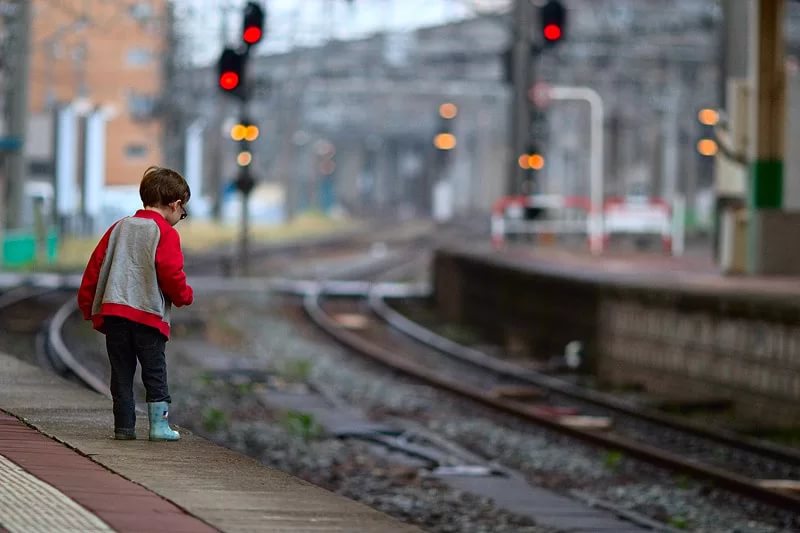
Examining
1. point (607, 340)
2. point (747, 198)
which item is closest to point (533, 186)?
point (747, 198)

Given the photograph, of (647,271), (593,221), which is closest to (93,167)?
(593,221)

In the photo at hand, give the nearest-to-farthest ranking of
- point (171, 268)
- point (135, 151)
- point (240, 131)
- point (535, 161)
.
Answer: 1. point (171, 268)
2. point (240, 131)
3. point (535, 161)
4. point (135, 151)

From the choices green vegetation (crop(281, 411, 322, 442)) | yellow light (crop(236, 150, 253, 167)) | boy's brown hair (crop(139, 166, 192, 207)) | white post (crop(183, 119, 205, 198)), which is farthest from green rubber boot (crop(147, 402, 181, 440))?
white post (crop(183, 119, 205, 198))

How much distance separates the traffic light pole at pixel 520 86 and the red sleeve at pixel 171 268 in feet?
86.3

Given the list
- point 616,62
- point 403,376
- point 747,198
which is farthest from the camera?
point 616,62

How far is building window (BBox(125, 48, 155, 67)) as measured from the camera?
3344 inches

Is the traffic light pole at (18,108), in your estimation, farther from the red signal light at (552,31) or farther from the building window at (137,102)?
the building window at (137,102)

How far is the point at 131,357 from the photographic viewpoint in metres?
7.98

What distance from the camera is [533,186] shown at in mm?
37188

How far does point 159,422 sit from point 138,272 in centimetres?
81

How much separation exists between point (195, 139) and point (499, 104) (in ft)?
77.8

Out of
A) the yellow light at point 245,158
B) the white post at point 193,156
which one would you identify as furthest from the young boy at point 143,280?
the white post at point 193,156

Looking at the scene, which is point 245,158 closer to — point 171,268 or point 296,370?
point 296,370

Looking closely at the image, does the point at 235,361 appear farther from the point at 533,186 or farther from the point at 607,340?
the point at 533,186
